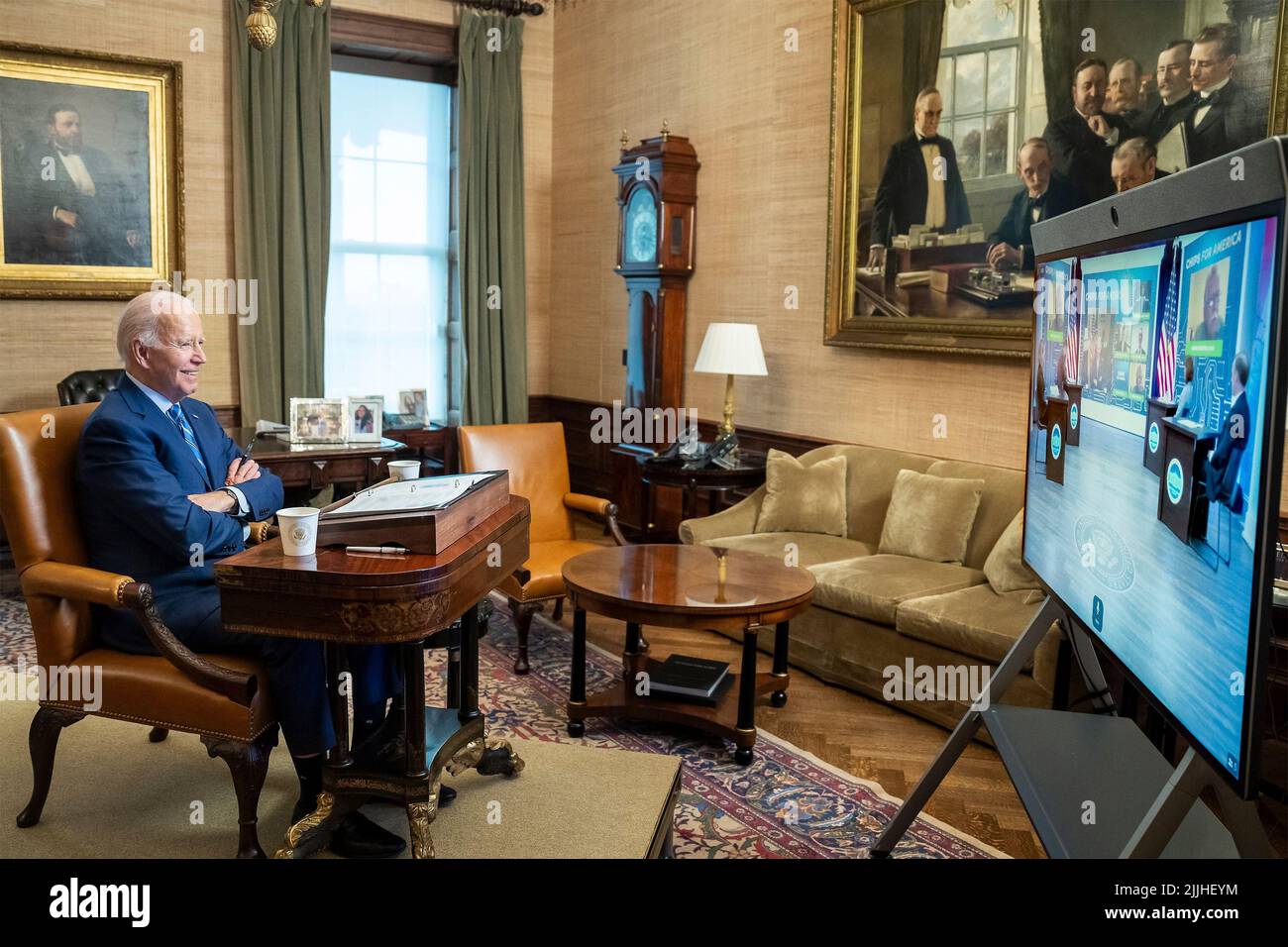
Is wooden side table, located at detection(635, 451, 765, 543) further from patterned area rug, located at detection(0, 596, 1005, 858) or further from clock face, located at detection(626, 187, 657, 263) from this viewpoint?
clock face, located at detection(626, 187, 657, 263)

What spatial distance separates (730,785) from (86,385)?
394 cm

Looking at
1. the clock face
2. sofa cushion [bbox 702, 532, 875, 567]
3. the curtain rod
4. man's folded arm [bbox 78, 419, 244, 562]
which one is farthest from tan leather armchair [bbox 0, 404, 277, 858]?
the curtain rod

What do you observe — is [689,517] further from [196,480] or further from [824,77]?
[196,480]

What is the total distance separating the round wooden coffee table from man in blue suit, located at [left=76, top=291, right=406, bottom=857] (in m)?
0.91

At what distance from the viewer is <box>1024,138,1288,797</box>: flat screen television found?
4.44 feet

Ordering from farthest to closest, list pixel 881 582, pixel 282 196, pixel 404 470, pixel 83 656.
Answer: pixel 282 196, pixel 881 582, pixel 404 470, pixel 83 656

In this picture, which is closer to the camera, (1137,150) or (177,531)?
(177,531)

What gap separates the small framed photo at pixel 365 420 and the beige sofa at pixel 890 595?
1.54m

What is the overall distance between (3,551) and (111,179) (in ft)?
6.70

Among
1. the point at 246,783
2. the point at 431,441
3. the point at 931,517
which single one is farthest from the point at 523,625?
the point at 431,441

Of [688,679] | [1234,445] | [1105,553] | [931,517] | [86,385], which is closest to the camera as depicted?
[1234,445]

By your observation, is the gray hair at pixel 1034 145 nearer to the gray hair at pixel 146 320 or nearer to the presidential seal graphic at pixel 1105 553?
the presidential seal graphic at pixel 1105 553

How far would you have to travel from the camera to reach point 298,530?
2.37 m

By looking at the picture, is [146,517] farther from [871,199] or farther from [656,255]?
[656,255]
